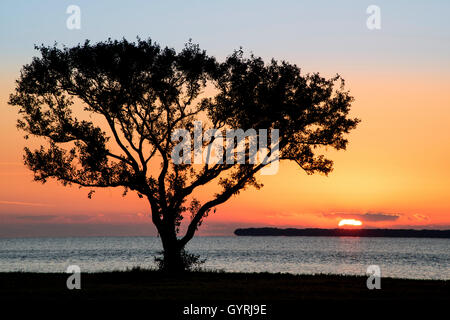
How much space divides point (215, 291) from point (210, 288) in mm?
1626

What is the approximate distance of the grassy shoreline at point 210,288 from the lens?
26.8 m

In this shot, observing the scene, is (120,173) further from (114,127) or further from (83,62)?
(83,62)

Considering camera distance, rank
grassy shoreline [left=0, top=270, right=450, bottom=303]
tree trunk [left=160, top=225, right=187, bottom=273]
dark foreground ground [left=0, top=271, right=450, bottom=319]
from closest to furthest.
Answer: dark foreground ground [left=0, top=271, right=450, bottom=319], grassy shoreline [left=0, top=270, right=450, bottom=303], tree trunk [left=160, top=225, right=187, bottom=273]

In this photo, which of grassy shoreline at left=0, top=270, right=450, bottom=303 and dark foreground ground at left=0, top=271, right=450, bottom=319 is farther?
grassy shoreline at left=0, top=270, right=450, bottom=303

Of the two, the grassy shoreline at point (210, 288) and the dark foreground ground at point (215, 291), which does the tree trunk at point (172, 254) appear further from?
the dark foreground ground at point (215, 291)

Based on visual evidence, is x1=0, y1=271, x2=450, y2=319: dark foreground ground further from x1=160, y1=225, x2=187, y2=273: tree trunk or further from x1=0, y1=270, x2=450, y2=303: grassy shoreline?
x1=160, y1=225, x2=187, y2=273: tree trunk

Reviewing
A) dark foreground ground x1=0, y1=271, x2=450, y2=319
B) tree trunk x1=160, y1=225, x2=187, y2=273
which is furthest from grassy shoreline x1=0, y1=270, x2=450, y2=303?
tree trunk x1=160, y1=225, x2=187, y2=273

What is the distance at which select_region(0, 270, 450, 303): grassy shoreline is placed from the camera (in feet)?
87.8

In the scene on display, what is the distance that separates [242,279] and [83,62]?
54.7 feet

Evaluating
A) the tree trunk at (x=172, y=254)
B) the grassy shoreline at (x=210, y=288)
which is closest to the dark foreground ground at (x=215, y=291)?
the grassy shoreline at (x=210, y=288)

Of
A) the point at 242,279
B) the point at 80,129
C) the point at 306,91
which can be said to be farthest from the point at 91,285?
the point at 306,91

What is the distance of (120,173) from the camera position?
4100cm

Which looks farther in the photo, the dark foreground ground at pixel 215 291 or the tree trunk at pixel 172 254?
the tree trunk at pixel 172 254
